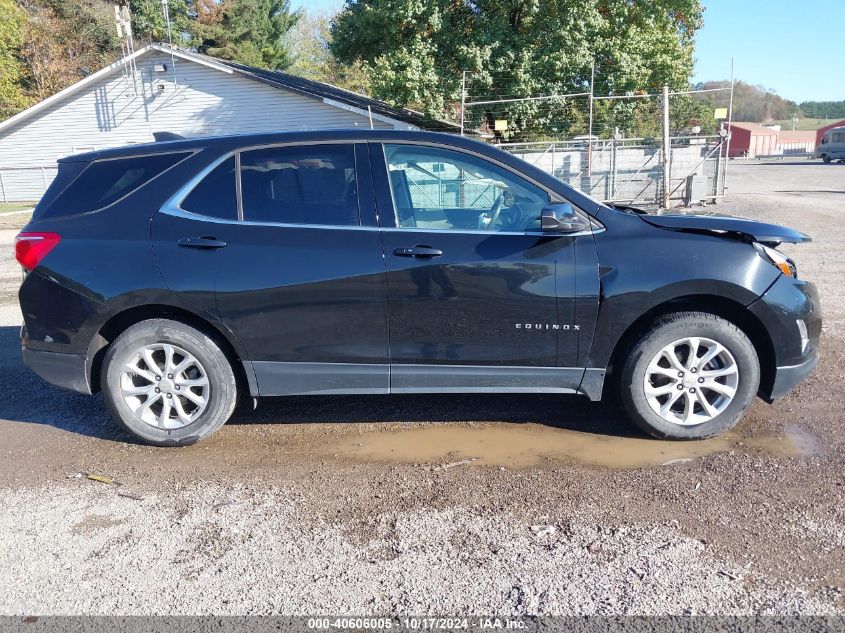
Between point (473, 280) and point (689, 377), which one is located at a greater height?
point (473, 280)

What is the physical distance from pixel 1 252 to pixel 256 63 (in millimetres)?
36695

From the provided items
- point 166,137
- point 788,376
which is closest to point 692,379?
point 788,376

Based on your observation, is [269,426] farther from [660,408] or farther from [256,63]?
[256,63]

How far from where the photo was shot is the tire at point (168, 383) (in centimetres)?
397

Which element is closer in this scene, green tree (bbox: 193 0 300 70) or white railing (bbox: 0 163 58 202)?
white railing (bbox: 0 163 58 202)

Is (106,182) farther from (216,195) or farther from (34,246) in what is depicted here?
(216,195)

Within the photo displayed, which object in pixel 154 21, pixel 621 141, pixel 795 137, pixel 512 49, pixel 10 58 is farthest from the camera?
pixel 795 137

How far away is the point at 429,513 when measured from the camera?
10.7 feet

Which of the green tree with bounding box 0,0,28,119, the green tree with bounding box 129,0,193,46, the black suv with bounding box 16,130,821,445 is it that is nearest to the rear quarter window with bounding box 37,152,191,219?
the black suv with bounding box 16,130,821,445

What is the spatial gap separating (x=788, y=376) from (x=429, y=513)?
234cm

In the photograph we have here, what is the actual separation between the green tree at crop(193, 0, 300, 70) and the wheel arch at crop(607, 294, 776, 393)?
45.7 meters

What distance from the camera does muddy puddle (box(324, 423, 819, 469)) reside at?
149 inches

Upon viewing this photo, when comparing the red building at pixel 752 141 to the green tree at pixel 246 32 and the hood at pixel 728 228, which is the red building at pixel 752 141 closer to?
the green tree at pixel 246 32

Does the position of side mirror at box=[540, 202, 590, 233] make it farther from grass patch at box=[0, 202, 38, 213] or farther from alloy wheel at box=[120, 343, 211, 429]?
grass patch at box=[0, 202, 38, 213]
